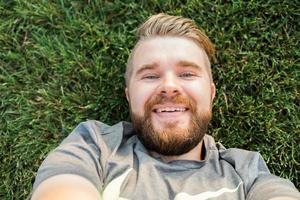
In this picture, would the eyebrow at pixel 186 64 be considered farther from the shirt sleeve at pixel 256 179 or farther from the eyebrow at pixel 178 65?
the shirt sleeve at pixel 256 179

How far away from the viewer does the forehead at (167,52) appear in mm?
2201

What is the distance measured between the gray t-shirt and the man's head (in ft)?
0.31

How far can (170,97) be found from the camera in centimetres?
214

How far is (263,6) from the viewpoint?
2.62 metres

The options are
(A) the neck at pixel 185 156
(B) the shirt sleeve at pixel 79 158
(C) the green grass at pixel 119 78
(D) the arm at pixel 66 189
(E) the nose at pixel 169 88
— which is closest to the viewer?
(D) the arm at pixel 66 189

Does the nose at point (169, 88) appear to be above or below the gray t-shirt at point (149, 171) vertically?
above

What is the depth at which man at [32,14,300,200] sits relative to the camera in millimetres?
1991

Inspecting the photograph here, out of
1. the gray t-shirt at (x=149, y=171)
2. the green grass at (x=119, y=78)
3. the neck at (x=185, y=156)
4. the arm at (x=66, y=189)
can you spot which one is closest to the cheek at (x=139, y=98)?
the gray t-shirt at (x=149, y=171)

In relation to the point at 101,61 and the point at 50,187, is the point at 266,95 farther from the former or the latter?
the point at 50,187

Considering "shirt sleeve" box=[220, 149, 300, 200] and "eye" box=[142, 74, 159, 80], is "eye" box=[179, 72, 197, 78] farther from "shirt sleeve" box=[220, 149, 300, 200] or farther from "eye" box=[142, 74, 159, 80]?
"shirt sleeve" box=[220, 149, 300, 200]

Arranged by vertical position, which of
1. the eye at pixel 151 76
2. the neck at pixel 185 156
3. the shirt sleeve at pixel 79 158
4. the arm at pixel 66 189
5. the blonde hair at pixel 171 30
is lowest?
the neck at pixel 185 156

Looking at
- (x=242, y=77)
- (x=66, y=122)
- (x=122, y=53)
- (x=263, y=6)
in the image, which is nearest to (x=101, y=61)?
(x=122, y=53)

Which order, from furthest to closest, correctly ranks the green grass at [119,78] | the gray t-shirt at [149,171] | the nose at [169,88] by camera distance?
1. the green grass at [119,78]
2. the nose at [169,88]
3. the gray t-shirt at [149,171]

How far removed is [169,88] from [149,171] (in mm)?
391
